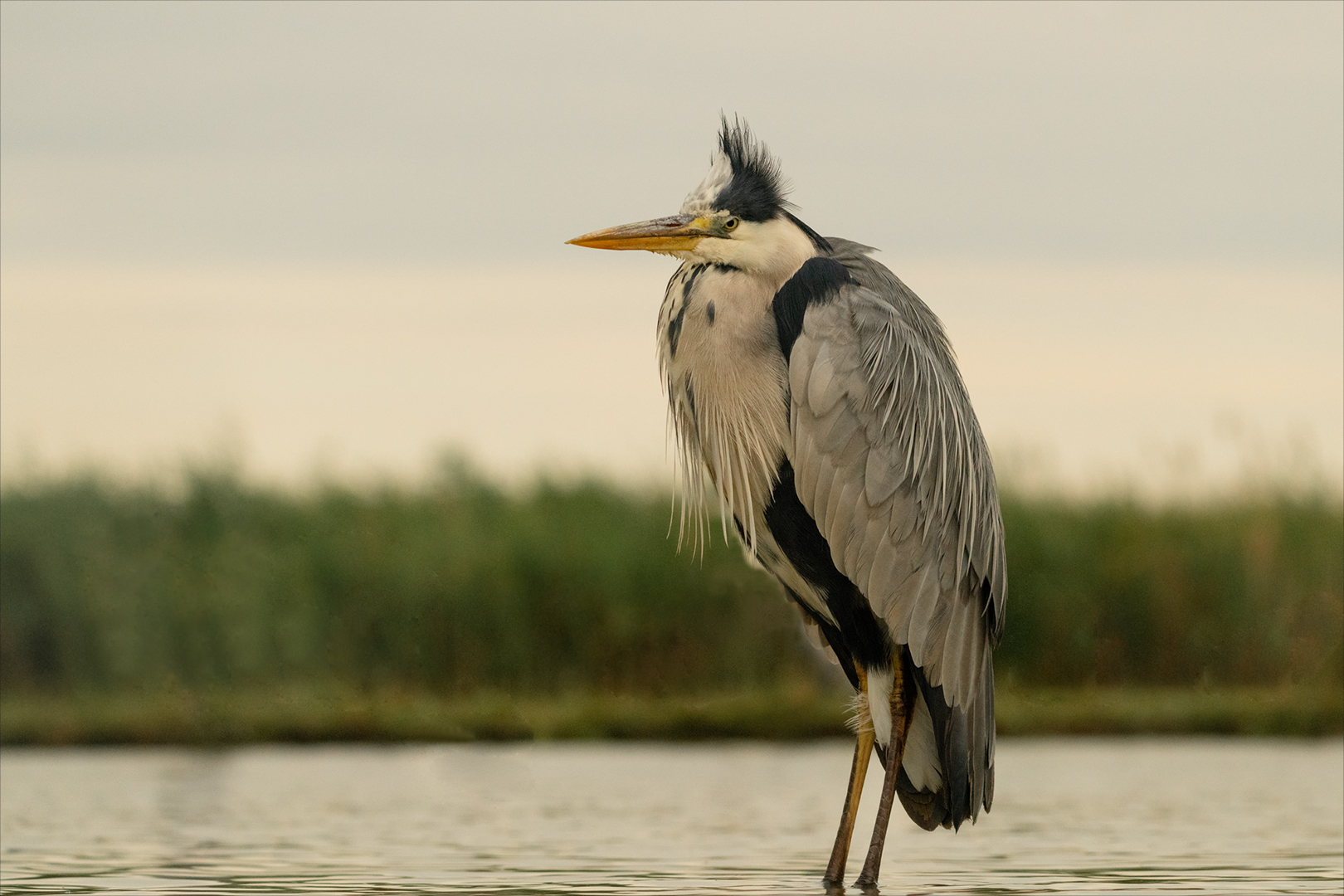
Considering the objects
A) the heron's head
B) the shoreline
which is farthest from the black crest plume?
the shoreline

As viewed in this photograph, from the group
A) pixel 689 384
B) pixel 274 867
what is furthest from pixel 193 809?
pixel 689 384

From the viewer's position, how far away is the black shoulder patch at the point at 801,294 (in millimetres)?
6680

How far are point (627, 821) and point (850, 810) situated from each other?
7.30ft

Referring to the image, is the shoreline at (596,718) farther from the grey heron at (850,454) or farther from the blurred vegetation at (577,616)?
the grey heron at (850,454)

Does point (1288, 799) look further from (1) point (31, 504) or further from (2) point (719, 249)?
(1) point (31, 504)

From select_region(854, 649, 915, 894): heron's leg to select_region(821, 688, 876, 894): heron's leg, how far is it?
8 cm

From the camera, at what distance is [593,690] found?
45.4 ft

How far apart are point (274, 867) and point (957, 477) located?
3.06 meters

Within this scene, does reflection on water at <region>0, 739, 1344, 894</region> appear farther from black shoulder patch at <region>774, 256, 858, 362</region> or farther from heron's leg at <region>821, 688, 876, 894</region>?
black shoulder patch at <region>774, 256, 858, 362</region>

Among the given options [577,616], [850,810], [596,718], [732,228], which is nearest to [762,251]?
[732,228]

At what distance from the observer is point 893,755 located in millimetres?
6688

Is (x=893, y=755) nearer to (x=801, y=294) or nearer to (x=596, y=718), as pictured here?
(x=801, y=294)

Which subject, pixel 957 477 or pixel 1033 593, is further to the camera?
pixel 1033 593

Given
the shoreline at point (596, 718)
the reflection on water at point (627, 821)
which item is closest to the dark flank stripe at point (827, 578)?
the reflection on water at point (627, 821)
